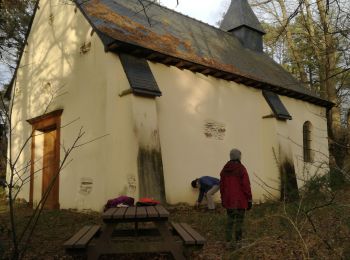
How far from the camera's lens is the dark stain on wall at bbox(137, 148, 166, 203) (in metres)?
9.16

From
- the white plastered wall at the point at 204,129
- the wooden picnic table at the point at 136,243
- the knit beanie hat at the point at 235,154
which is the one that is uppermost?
the white plastered wall at the point at 204,129

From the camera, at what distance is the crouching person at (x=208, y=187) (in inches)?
405

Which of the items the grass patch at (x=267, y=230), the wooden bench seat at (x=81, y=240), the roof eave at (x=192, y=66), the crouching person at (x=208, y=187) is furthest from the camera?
the crouching person at (x=208, y=187)

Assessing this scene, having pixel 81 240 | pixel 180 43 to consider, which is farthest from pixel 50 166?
pixel 81 240

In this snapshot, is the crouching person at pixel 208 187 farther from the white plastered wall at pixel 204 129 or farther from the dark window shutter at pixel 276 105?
the dark window shutter at pixel 276 105

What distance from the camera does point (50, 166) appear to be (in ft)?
39.2

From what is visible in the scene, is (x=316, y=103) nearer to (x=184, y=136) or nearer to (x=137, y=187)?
(x=184, y=136)

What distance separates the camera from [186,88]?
38.2ft

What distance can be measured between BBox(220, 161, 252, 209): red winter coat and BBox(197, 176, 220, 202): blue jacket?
13.3 feet

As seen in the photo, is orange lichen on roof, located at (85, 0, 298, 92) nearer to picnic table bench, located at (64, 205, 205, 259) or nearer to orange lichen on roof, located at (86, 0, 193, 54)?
orange lichen on roof, located at (86, 0, 193, 54)

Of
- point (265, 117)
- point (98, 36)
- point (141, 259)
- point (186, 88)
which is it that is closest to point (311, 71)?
point (265, 117)

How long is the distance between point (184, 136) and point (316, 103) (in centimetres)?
821

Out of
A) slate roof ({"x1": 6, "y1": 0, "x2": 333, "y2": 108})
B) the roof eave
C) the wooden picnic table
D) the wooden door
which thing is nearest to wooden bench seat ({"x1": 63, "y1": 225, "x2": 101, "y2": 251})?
the wooden picnic table

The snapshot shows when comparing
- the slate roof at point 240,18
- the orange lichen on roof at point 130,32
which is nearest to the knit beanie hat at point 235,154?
the orange lichen on roof at point 130,32
